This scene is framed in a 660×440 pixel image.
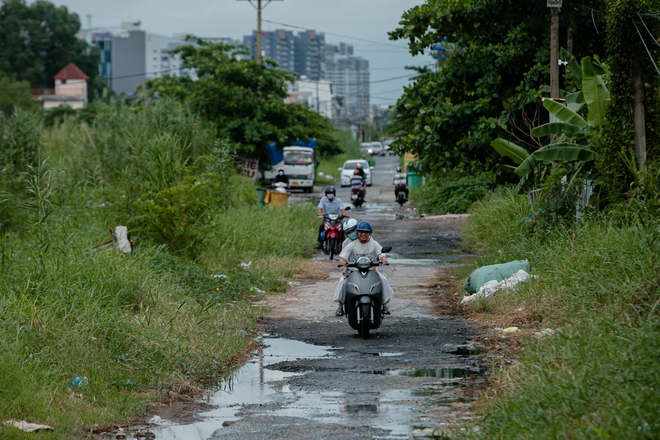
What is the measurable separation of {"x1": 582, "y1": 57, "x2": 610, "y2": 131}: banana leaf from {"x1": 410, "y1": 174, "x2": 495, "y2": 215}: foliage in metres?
15.1

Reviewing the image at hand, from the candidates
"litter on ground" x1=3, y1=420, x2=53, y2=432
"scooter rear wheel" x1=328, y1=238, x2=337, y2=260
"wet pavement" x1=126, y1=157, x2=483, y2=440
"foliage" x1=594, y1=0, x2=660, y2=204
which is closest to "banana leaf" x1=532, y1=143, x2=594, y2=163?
"foliage" x1=594, y1=0, x2=660, y2=204

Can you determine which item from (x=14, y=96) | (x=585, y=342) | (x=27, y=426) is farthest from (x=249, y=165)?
(x=27, y=426)

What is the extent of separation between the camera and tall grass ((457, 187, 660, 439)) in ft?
17.9

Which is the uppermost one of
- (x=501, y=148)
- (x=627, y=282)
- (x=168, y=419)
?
(x=501, y=148)

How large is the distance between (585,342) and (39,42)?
301 feet

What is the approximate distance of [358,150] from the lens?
101 metres

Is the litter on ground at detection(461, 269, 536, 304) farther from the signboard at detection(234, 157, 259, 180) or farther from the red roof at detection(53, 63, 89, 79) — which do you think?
the red roof at detection(53, 63, 89, 79)

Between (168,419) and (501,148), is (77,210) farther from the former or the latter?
(168,419)

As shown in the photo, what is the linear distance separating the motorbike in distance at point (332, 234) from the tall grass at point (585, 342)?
7.07m

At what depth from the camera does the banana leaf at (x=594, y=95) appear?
13.5 m

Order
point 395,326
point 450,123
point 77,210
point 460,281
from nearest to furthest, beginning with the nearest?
point 395,326 < point 460,281 < point 77,210 < point 450,123

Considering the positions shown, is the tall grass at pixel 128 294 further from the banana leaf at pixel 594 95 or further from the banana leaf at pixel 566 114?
the banana leaf at pixel 594 95

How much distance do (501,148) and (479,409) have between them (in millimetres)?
10484

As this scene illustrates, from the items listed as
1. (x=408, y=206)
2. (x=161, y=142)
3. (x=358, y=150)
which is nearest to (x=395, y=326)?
(x=161, y=142)
